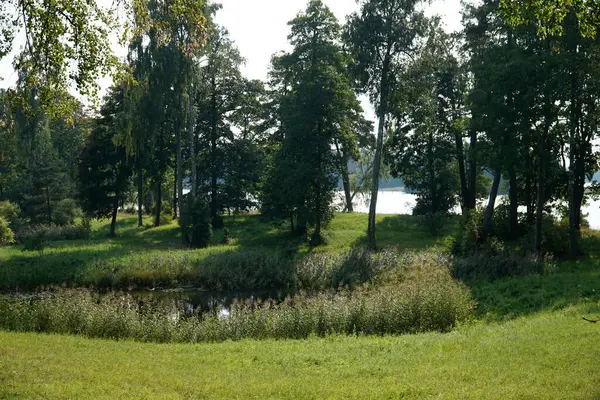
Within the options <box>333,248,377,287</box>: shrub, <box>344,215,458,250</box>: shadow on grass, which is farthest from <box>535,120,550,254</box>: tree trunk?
<box>333,248,377,287</box>: shrub

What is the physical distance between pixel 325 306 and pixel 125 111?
22575 millimetres

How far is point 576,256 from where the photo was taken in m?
26.1

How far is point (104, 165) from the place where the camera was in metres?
39.2

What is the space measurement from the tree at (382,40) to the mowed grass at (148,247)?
4884mm

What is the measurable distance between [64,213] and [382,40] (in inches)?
1156

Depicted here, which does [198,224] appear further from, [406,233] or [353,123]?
[406,233]

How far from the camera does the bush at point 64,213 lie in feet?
144

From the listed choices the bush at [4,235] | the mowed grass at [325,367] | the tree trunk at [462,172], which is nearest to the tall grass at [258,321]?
the mowed grass at [325,367]

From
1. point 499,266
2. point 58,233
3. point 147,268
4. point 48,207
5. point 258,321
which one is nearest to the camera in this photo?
point 258,321

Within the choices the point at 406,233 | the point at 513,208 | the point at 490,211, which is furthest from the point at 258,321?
the point at 406,233

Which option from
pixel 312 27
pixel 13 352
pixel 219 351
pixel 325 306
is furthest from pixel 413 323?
pixel 312 27

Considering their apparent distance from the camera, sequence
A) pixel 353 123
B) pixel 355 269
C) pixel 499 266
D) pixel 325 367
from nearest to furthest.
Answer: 1. pixel 325 367
2. pixel 499 266
3. pixel 355 269
4. pixel 353 123

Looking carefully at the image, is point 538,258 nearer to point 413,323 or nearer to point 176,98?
point 413,323

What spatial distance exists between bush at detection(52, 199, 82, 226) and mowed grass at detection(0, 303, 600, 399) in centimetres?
3320
